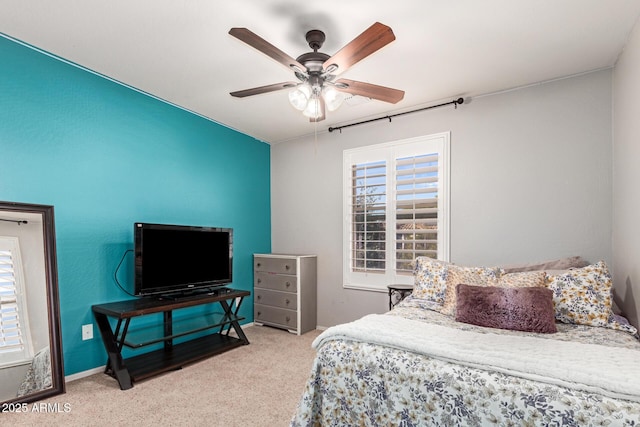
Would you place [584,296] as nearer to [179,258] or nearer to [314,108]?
[314,108]

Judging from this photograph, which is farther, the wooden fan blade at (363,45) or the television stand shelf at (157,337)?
the television stand shelf at (157,337)

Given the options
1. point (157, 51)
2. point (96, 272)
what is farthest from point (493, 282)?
point (96, 272)

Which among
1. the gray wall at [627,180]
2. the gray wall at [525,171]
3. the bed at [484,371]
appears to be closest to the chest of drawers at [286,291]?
the gray wall at [525,171]

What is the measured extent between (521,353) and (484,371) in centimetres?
22

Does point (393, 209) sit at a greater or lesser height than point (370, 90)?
lesser

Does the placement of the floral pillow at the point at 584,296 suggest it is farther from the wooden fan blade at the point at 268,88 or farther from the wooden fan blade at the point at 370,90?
the wooden fan blade at the point at 268,88

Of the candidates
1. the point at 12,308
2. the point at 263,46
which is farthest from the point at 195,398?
the point at 263,46

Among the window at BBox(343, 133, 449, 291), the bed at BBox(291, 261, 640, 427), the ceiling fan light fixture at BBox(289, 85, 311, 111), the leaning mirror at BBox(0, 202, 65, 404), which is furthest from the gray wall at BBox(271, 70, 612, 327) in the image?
the leaning mirror at BBox(0, 202, 65, 404)

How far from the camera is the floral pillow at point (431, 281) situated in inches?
104

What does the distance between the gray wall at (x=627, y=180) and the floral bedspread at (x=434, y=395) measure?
0.45 m

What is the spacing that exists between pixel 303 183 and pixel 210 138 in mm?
1254

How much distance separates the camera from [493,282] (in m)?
2.44

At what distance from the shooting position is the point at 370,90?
2.20 meters

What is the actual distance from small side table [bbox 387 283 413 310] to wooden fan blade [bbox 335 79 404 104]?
5.84 ft
